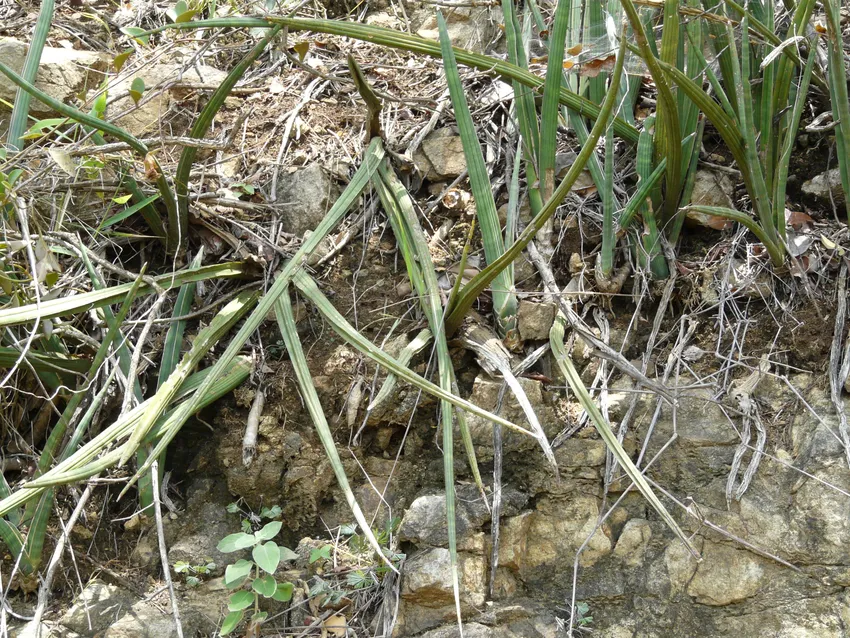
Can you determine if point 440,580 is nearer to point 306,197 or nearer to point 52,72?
point 306,197

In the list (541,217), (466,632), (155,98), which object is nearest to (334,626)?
(466,632)

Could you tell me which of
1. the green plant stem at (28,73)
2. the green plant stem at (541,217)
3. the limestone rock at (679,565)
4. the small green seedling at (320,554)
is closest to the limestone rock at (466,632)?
the small green seedling at (320,554)

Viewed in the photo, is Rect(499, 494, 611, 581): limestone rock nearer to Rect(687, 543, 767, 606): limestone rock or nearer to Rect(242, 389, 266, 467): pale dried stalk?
Rect(687, 543, 767, 606): limestone rock

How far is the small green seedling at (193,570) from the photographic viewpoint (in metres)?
1.59

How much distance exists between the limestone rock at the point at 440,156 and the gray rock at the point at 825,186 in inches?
32.8

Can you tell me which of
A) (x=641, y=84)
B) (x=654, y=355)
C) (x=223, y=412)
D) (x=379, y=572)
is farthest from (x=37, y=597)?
(x=641, y=84)

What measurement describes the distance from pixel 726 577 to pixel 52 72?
2.10 meters

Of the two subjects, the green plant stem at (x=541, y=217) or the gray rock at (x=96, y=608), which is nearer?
the green plant stem at (x=541, y=217)

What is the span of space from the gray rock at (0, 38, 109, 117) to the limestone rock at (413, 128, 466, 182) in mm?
902

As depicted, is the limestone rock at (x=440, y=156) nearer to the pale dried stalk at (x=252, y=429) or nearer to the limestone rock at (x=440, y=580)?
the pale dried stalk at (x=252, y=429)

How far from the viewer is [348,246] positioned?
1.93m

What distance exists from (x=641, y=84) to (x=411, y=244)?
79 cm

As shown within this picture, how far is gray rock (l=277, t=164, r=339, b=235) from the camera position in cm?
197

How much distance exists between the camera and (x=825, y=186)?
5.83 ft
